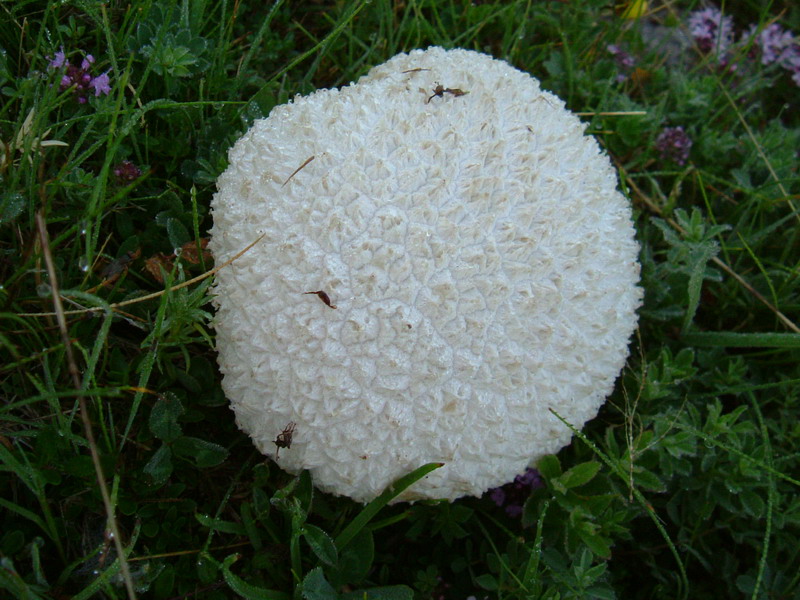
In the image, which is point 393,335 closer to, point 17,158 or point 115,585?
point 115,585

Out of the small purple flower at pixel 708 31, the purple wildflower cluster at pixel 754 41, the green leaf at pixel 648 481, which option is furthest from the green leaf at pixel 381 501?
the small purple flower at pixel 708 31

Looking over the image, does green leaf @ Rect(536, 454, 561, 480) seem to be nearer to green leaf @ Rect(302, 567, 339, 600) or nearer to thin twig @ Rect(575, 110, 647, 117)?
green leaf @ Rect(302, 567, 339, 600)

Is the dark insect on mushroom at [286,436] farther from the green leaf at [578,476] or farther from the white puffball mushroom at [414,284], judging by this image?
the green leaf at [578,476]

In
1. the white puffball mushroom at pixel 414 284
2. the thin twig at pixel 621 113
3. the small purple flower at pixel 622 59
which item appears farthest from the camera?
the small purple flower at pixel 622 59

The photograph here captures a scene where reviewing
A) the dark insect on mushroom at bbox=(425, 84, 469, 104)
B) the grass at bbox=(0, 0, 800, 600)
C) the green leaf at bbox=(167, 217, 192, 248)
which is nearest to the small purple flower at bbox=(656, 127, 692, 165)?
the grass at bbox=(0, 0, 800, 600)

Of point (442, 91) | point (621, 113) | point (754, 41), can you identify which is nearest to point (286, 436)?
point (442, 91)

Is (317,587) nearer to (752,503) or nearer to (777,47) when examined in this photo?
(752,503)
